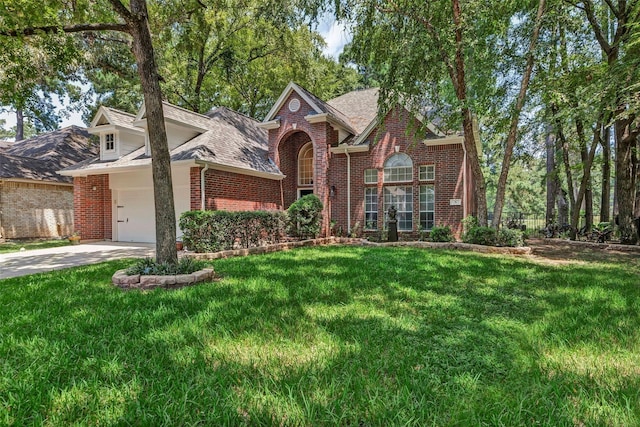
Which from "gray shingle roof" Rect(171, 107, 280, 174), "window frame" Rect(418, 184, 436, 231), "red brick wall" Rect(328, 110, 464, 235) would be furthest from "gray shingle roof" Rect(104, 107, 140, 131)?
"window frame" Rect(418, 184, 436, 231)

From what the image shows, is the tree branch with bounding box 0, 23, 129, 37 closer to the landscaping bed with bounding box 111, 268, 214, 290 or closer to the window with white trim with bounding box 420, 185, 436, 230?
the landscaping bed with bounding box 111, 268, 214, 290

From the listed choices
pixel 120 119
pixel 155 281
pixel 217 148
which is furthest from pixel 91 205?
pixel 155 281

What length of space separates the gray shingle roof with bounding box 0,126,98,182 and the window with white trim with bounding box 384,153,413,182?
16.7 meters

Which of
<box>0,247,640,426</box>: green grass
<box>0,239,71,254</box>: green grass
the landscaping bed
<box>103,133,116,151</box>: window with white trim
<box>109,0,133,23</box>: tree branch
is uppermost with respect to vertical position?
<box>109,0,133,23</box>: tree branch

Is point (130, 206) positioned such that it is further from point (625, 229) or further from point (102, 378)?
point (625, 229)

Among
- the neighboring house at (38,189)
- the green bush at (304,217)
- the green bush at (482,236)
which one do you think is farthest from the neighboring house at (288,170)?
the neighboring house at (38,189)

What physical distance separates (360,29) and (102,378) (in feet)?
35.9

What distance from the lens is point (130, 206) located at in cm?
1334

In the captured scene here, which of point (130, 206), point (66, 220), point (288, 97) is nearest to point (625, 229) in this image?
point (288, 97)

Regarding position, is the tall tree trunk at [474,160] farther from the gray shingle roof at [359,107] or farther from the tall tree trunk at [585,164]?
the gray shingle roof at [359,107]

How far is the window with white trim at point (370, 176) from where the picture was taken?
13766 mm

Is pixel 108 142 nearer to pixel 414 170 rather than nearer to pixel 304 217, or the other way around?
pixel 304 217

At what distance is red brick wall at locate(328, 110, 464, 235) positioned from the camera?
1220 cm

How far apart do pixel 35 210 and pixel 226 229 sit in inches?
532
